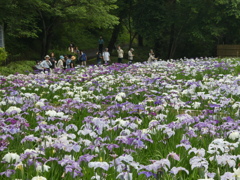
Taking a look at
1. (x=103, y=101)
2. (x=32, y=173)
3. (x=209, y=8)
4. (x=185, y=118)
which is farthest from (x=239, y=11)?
(x=32, y=173)

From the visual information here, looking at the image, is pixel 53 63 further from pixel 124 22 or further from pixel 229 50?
pixel 124 22

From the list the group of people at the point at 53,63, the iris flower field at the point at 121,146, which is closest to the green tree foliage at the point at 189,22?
the group of people at the point at 53,63

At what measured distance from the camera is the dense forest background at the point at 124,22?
26.1 m

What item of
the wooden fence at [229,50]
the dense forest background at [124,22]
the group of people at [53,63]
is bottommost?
the group of people at [53,63]

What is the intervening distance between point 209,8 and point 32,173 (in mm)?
32425

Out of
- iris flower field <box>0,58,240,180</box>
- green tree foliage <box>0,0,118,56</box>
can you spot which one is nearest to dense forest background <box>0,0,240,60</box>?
green tree foliage <box>0,0,118,56</box>

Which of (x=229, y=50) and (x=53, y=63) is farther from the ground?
(x=229, y=50)

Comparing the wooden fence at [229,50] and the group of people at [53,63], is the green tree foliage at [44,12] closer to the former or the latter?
the group of people at [53,63]

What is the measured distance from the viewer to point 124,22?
41562mm

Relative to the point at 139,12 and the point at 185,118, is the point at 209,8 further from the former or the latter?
the point at 185,118

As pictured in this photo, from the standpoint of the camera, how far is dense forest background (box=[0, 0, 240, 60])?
1026 inches

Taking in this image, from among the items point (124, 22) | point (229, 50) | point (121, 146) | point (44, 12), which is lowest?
point (121, 146)

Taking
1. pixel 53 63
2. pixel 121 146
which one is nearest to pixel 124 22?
pixel 53 63

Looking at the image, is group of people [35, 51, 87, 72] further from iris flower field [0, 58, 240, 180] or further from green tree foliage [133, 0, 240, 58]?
iris flower field [0, 58, 240, 180]
